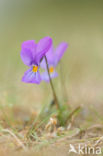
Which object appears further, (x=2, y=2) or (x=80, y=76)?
(x=2, y=2)

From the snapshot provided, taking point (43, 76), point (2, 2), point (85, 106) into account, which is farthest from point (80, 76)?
point (2, 2)

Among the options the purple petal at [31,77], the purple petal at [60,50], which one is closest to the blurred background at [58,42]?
the purple petal at [60,50]

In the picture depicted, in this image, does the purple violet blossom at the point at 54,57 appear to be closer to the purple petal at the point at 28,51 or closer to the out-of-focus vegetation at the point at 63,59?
the out-of-focus vegetation at the point at 63,59

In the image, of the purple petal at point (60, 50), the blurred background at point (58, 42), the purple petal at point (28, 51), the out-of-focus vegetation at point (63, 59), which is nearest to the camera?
the purple petal at point (28, 51)

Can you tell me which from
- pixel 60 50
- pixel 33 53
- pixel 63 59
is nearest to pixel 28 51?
pixel 33 53

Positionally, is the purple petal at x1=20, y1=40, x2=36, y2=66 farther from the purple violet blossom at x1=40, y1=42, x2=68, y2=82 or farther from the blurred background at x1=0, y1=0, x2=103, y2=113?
the blurred background at x1=0, y1=0, x2=103, y2=113

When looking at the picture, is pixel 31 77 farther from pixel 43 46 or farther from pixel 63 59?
pixel 63 59

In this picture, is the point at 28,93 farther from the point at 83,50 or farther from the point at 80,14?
the point at 80,14
